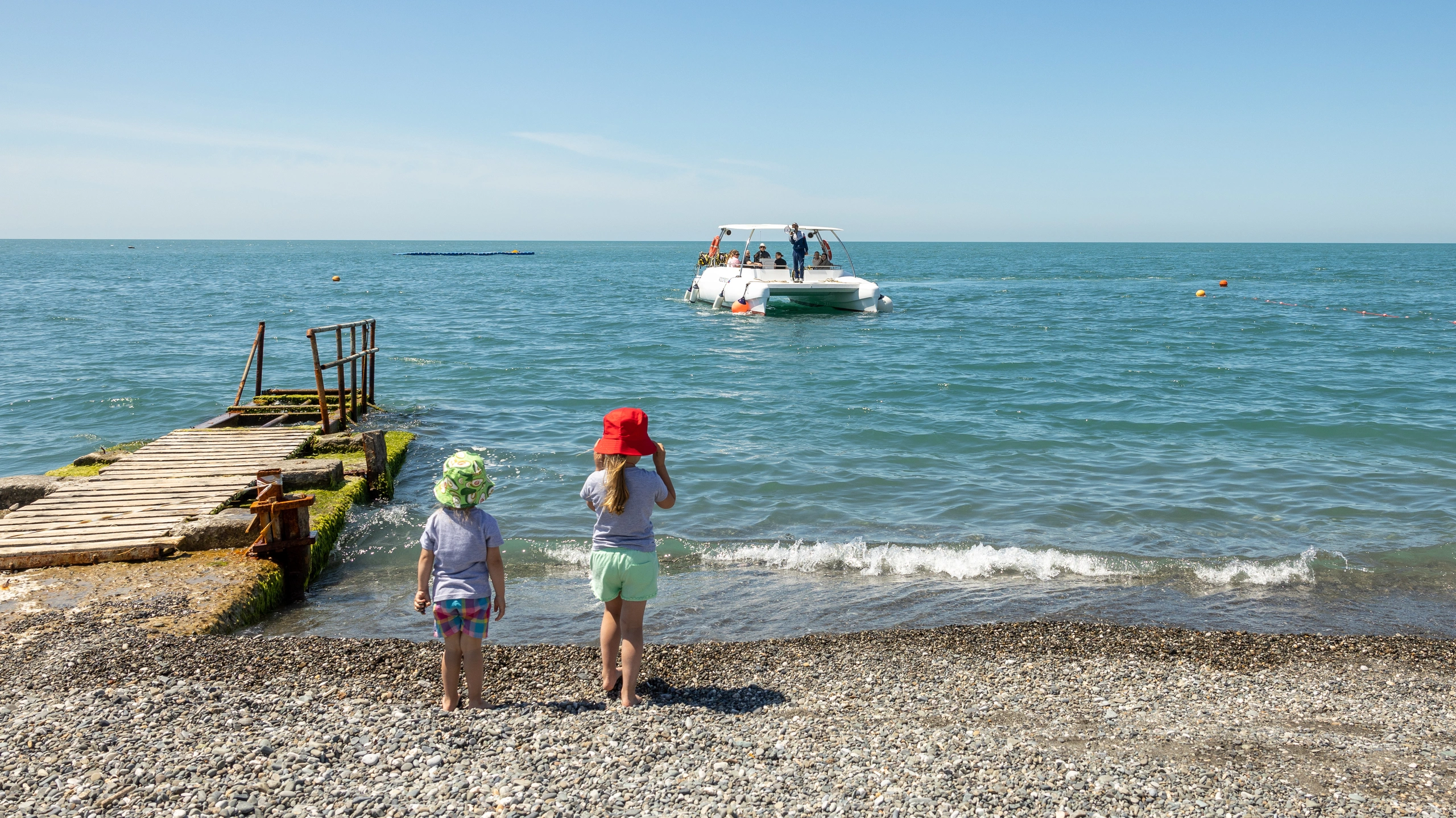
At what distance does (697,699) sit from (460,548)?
166 cm

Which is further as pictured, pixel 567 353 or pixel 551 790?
pixel 567 353

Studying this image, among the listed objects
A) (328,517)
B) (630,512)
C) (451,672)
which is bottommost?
(328,517)

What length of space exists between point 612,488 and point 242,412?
10303mm

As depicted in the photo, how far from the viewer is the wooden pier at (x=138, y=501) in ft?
23.7

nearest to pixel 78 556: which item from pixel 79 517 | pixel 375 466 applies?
pixel 79 517

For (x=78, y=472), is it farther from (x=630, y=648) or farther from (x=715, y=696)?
(x=715, y=696)

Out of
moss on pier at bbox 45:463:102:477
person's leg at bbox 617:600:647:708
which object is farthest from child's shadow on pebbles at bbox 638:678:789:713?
moss on pier at bbox 45:463:102:477

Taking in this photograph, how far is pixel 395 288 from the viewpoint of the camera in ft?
185

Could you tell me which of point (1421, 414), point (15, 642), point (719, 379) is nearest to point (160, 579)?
point (15, 642)

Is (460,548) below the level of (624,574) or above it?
above

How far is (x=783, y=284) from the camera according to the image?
1226 inches

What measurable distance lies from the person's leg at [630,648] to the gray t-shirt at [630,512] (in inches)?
14.8

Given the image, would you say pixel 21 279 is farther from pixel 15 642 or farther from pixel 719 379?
pixel 15 642

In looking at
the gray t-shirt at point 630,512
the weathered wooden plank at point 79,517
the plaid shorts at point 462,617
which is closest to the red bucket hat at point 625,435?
the gray t-shirt at point 630,512
